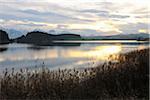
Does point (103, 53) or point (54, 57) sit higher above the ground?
point (103, 53)

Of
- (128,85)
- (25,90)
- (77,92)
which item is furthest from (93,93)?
(25,90)

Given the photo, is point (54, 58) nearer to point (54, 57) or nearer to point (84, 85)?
point (54, 57)

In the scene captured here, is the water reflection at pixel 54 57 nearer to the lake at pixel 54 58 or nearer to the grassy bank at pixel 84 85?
the lake at pixel 54 58

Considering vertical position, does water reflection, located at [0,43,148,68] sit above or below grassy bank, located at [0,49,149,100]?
below

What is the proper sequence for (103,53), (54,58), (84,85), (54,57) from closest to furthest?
(84,85) → (54,58) → (54,57) → (103,53)

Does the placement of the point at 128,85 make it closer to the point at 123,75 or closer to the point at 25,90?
the point at 123,75

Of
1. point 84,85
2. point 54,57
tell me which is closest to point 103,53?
point 54,57

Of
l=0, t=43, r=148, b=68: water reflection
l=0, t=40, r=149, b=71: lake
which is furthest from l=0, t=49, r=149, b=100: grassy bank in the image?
l=0, t=43, r=148, b=68: water reflection

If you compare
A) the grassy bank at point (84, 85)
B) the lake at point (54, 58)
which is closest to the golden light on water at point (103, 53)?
the lake at point (54, 58)

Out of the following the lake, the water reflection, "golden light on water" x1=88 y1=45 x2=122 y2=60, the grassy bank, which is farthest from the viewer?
"golden light on water" x1=88 y1=45 x2=122 y2=60

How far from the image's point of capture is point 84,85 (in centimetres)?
1095

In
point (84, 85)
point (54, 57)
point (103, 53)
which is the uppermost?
point (84, 85)

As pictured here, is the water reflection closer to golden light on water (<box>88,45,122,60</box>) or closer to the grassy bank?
golden light on water (<box>88,45,122,60</box>)

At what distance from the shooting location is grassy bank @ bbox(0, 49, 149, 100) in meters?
10.3
